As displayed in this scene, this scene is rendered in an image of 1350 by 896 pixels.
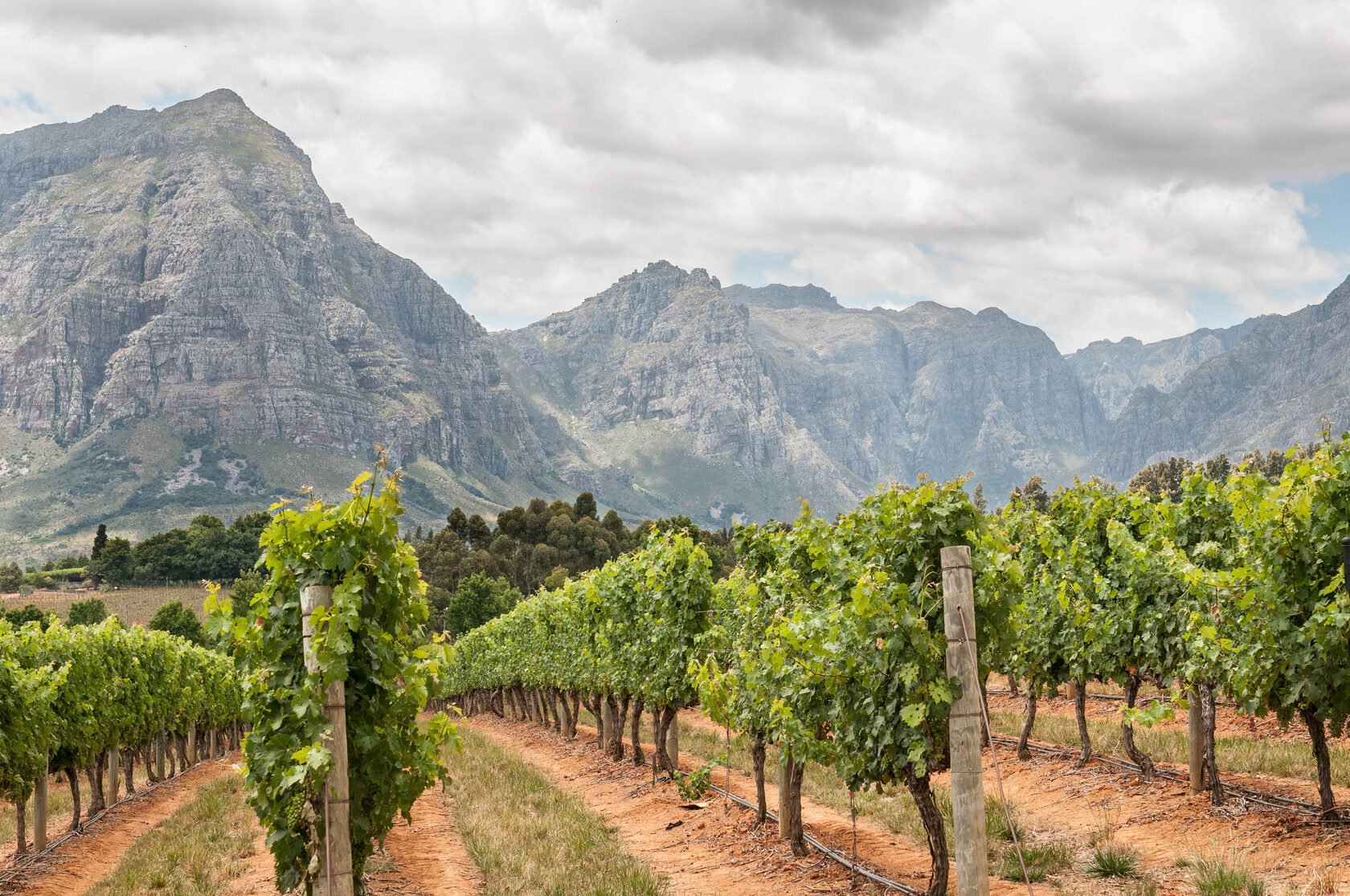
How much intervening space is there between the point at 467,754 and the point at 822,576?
1876 cm

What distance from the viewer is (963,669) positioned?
7.33 metres

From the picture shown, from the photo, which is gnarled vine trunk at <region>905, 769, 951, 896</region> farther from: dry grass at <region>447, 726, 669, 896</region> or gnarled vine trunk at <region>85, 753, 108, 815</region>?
gnarled vine trunk at <region>85, 753, 108, 815</region>

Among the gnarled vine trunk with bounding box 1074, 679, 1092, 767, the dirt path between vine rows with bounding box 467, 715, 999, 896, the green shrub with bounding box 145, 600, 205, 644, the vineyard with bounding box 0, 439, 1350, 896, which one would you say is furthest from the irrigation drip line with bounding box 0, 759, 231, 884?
the green shrub with bounding box 145, 600, 205, 644

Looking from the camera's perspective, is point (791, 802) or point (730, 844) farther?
point (730, 844)

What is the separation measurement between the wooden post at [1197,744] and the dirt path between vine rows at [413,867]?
9048mm

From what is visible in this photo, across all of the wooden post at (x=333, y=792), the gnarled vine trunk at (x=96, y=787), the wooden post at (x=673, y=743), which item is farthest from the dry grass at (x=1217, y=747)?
the gnarled vine trunk at (x=96, y=787)

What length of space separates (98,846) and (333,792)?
14.3 meters

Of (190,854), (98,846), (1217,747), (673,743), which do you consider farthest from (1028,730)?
(98,846)

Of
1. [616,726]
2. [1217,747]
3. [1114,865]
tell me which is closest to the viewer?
[1114,865]

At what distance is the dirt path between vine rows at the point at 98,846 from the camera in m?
14.6

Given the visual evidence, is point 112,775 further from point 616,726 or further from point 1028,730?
point 1028,730

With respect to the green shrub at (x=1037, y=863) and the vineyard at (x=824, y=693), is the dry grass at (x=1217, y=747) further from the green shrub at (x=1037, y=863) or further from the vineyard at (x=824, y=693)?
the green shrub at (x=1037, y=863)

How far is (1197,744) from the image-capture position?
12.3m

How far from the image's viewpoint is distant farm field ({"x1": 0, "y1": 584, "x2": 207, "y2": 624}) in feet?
316
